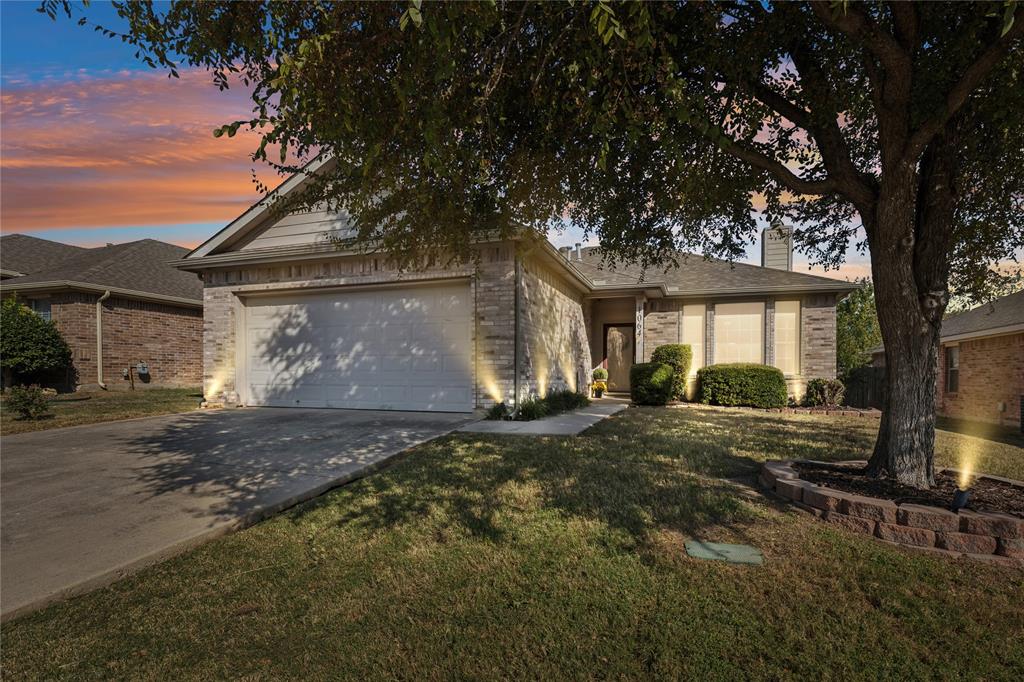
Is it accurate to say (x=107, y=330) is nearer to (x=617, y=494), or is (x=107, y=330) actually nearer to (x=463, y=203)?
(x=463, y=203)

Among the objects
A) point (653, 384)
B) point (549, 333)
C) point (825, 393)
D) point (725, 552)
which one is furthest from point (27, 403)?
point (825, 393)

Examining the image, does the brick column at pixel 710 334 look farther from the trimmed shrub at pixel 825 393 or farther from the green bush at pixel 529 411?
the green bush at pixel 529 411

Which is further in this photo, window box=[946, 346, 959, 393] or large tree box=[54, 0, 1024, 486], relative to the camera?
window box=[946, 346, 959, 393]

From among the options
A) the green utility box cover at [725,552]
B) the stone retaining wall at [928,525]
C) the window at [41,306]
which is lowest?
the green utility box cover at [725,552]

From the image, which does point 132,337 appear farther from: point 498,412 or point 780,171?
point 780,171

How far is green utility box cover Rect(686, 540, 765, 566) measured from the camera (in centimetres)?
330

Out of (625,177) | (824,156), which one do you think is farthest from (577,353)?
(824,156)

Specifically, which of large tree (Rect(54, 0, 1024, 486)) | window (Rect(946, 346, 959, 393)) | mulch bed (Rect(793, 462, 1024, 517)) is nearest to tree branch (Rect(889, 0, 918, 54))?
large tree (Rect(54, 0, 1024, 486))

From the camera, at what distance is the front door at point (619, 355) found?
2006cm

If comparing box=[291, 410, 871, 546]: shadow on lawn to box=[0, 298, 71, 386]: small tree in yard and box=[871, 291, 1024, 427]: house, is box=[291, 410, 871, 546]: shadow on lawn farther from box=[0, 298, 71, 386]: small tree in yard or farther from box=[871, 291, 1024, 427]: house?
box=[0, 298, 71, 386]: small tree in yard

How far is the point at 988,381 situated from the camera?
42.6 feet

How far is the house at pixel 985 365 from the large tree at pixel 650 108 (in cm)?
719

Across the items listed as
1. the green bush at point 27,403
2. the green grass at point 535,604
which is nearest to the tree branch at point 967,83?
the green grass at point 535,604

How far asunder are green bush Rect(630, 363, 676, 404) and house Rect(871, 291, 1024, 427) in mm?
5174
